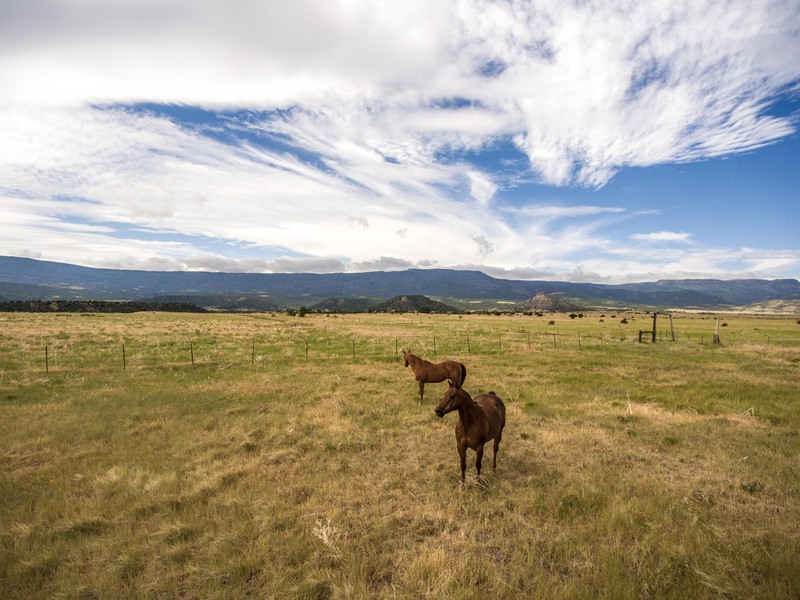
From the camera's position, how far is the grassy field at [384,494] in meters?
5.39

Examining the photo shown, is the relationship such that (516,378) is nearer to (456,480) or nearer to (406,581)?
(456,480)

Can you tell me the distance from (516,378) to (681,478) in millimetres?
11333

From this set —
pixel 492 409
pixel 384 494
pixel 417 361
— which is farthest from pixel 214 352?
pixel 492 409

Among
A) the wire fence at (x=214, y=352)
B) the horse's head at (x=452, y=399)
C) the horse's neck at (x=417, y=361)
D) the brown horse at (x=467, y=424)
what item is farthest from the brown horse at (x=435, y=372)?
the wire fence at (x=214, y=352)

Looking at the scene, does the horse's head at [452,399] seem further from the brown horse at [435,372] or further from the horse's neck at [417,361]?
the horse's neck at [417,361]

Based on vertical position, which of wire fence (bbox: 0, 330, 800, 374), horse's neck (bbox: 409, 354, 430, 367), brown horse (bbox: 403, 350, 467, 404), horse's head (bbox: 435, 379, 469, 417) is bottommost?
wire fence (bbox: 0, 330, 800, 374)

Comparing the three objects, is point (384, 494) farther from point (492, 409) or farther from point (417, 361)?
point (417, 361)

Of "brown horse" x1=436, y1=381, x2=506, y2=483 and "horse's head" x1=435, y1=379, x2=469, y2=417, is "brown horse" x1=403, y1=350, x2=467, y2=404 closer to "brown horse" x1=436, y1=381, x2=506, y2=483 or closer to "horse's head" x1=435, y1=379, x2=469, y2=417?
"brown horse" x1=436, y1=381, x2=506, y2=483

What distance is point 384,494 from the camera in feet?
25.8

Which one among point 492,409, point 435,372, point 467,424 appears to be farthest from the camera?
point 435,372

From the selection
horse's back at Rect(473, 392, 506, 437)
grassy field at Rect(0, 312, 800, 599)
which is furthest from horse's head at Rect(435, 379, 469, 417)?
grassy field at Rect(0, 312, 800, 599)

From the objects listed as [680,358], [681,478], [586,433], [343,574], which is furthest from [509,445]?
[680,358]

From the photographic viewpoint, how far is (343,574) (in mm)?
5414

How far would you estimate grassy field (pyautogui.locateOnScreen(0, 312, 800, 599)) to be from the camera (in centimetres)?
539
